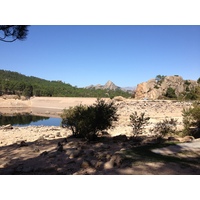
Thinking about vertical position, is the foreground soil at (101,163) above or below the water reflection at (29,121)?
above

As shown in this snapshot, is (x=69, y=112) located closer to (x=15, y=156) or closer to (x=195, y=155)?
(x=15, y=156)

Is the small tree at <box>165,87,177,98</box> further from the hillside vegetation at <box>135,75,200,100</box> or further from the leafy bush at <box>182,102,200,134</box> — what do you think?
the leafy bush at <box>182,102,200,134</box>

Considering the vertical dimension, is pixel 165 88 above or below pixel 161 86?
below

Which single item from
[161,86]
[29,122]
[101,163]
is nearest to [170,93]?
[161,86]

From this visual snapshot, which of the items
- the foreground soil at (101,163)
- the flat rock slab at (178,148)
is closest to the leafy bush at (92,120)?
the foreground soil at (101,163)

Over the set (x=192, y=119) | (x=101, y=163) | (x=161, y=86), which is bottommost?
(x=101, y=163)

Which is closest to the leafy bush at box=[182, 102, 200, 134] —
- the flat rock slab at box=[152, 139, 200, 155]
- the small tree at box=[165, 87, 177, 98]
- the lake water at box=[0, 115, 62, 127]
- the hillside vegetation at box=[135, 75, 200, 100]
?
the flat rock slab at box=[152, 139, 200, 155]

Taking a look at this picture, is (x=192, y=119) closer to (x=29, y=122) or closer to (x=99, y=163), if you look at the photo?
(x=99, y=163)

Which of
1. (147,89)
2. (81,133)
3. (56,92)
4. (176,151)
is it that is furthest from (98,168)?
(56,92)

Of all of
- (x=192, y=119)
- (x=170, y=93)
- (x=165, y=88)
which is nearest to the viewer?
(x=192, y=119)

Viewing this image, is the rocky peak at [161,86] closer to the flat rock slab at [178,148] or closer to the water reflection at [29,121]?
the water reflection at [29,121]

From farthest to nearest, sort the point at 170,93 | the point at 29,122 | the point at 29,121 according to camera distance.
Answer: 1. the point at 170,93
2. the point at 29,121
3. the point at 29,122

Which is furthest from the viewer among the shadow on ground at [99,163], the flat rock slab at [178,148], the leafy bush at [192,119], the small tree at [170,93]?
the small tree at [170,93]
